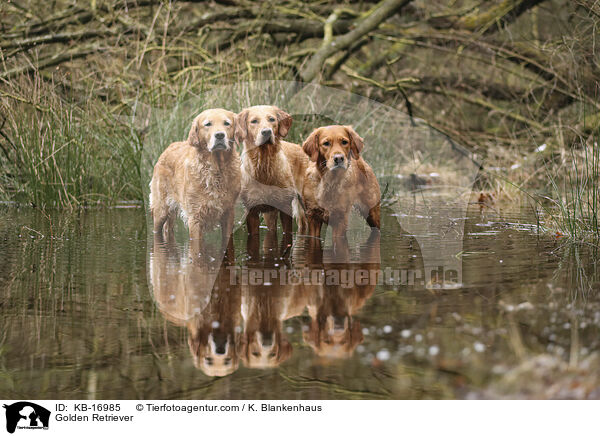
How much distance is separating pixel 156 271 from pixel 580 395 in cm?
250

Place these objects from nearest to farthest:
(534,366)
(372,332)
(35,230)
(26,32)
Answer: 1. (534,366)
2. (372,332)
3. (35,230)
4. (26,32)

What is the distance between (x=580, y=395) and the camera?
228 cm

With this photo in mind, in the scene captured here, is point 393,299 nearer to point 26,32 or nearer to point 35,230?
point 35,230

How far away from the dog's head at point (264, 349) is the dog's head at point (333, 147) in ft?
6.22

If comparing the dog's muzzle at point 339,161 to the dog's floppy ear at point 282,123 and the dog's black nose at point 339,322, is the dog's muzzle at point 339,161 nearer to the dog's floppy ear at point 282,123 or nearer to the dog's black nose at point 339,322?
the dog's floppy ear at point 282,123

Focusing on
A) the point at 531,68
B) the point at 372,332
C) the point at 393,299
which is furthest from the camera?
the point at 531,68

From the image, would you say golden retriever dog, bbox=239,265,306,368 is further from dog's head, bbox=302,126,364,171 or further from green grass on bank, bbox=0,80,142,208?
green grass on bank, bbox=0,80,142,208

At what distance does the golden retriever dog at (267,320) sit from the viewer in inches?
98.4

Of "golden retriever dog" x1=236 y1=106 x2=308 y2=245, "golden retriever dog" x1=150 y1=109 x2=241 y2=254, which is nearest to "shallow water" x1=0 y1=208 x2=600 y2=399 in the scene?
"golden retriever dog" x1=150 y1=109 x2=241 y2=254

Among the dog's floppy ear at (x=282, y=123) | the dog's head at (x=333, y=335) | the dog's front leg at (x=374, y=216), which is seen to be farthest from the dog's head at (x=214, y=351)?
the dog's front leg at (x=374, y=216)

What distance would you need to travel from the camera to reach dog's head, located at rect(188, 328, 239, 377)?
2.38 meters
